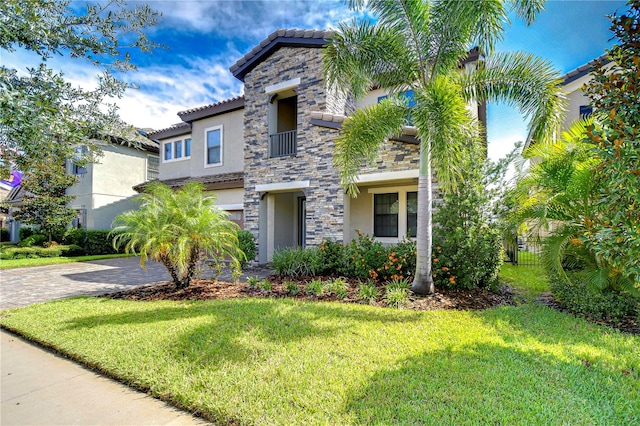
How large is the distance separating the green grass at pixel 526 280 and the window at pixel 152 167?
928 inches

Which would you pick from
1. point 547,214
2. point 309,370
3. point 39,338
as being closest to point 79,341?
point 39,338

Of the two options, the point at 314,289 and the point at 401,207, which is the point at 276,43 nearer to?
→ the point at 401,207

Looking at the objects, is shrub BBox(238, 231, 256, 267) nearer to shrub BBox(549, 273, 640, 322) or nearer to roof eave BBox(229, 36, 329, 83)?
roof eave BBox(229, 36, 329, 83)

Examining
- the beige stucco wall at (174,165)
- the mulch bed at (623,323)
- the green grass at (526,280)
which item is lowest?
the mulch bed at (623,323)

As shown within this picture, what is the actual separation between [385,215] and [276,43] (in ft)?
28.8

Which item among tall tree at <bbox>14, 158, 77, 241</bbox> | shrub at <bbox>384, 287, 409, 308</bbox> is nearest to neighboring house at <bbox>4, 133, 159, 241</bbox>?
tall tree at <bbox>14, 158, 77, 241</bbox>

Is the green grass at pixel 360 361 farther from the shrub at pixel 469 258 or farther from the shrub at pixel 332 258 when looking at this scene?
the shrub at pixel 332 258

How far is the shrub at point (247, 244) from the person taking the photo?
12914 millimetres

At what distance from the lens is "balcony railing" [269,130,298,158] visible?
13539 millimetres

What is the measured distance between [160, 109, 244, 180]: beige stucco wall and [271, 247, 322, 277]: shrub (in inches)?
276

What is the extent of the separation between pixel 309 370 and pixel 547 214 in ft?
20.7

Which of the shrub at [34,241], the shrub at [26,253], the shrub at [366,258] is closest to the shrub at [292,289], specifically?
the shrub at [366,258]

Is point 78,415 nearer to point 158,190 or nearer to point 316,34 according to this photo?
point 158,190

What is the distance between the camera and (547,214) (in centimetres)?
701
